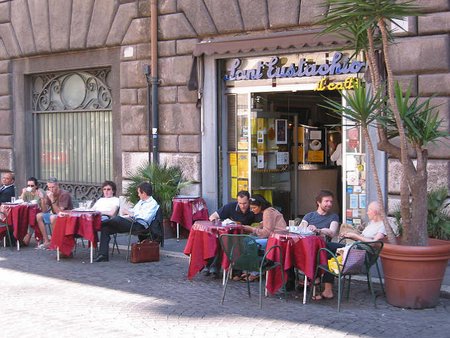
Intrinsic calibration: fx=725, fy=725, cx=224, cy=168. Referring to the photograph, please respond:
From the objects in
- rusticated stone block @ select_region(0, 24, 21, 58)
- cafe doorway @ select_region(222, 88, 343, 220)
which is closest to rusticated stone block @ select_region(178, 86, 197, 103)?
cafe doorway @ select_region(222, 88, 343, 220)

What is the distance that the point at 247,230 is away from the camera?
360 inches

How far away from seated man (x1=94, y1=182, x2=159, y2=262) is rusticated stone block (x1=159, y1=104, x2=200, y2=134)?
2760 millimetres

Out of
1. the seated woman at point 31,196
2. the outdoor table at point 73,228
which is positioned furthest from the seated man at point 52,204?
the outdoor table at point 73,228

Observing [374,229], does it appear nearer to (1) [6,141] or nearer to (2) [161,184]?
(2) [161,184]

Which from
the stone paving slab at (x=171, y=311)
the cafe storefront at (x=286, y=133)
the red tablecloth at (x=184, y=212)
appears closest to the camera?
the stone paving slab at (x=171, y=311)

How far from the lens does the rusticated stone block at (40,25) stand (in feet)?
52.1

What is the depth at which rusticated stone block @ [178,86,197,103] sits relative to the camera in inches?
521

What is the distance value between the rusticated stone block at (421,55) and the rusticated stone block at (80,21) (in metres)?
7.03

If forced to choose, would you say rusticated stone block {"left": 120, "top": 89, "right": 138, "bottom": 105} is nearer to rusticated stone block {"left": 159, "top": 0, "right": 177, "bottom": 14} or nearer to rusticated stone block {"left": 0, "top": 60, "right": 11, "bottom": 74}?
rusticated stone block {"left": 159, "top": 0, "right": 177, "bottom": 14}

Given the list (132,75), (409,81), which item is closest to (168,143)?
(132,75)

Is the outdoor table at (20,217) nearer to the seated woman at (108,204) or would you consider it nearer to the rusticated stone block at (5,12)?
the seated woman at (108,204)

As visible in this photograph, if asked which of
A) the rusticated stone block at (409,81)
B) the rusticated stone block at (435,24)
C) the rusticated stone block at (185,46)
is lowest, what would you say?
the rusticated stone block at (409,81)

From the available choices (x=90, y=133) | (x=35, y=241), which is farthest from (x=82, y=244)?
(x=90, y=133)

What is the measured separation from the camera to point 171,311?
297 inches
